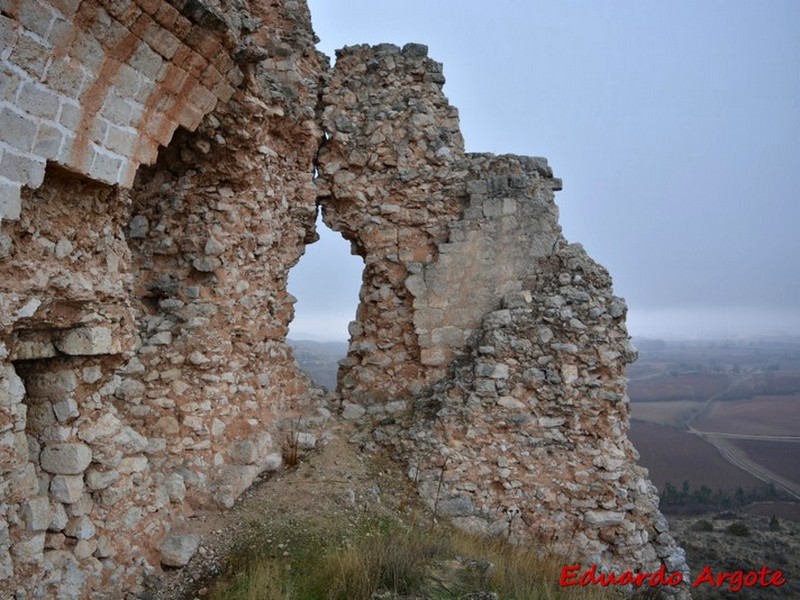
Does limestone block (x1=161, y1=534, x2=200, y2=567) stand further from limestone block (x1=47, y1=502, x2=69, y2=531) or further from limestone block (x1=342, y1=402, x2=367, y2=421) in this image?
limestone block (x1=342, y1=402, x2=367, y2=421)

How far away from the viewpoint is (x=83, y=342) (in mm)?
3221

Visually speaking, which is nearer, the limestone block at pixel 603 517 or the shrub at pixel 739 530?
the limestone block at pixel 603 517

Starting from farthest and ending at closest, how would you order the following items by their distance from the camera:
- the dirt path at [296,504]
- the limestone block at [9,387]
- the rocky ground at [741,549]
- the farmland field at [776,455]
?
the farmland field at [776,455]
the rocky ground at [741,549]
the dirt path at [296,504]
the limestone block at [9,387]

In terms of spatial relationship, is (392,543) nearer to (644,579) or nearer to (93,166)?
(644,579)

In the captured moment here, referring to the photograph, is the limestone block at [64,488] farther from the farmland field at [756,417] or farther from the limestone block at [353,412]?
the farmland field at [756,417]

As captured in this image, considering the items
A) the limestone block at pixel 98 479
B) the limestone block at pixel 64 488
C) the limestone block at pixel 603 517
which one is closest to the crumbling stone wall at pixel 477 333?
the limestone block at pixel 603 517

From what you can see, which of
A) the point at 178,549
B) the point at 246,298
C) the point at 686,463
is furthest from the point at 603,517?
the point at 686,463

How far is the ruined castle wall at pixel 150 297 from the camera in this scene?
284 cm

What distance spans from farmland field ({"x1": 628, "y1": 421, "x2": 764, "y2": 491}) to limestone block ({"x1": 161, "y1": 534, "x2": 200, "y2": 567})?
20657 millimetres

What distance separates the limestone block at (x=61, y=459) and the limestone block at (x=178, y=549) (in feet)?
3.29

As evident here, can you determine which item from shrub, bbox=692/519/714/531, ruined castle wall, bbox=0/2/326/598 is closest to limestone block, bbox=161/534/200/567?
ruined castle wall, bbox=0/2/326/598

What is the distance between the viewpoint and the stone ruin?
2887mm

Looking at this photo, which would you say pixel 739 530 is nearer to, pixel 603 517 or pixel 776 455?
pixel 603 517

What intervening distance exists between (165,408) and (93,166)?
2221 millimetres
